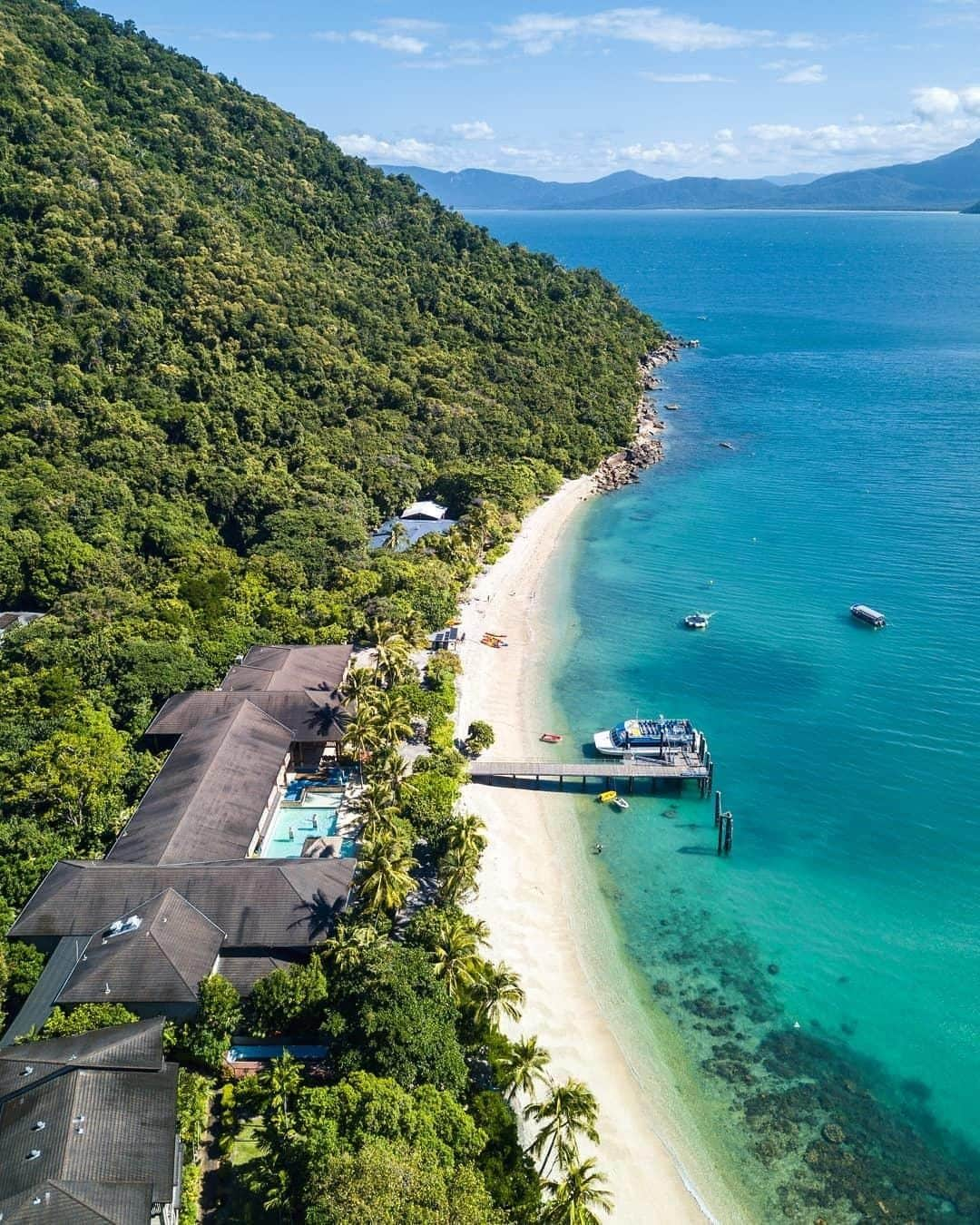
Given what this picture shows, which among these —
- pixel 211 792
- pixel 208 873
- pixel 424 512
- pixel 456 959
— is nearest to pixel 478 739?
pixel 211 792

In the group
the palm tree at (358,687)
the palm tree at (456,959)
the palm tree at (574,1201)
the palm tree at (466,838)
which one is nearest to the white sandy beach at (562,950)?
the palm tree at (466,838)

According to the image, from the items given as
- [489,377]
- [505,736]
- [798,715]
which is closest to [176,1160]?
[505,736]

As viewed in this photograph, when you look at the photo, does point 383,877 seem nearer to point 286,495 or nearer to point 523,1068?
point 523,1068

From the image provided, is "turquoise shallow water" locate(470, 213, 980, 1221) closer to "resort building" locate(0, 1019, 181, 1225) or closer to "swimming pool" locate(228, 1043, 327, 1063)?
"swimming pool" locate(228, 1043, 327, 1063)

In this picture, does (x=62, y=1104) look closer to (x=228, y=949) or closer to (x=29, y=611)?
(x=228, y=949)

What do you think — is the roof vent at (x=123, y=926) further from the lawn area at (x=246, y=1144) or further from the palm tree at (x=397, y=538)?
the palm tree at (x=397, y=538)

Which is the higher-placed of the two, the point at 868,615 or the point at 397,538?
the point at 397,538
